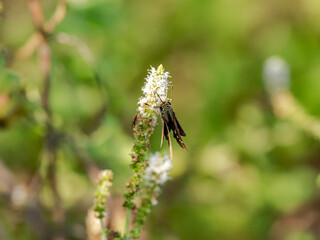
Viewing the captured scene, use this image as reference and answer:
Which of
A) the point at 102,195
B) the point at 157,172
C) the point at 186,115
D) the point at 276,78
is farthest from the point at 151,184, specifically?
the point at 186,115

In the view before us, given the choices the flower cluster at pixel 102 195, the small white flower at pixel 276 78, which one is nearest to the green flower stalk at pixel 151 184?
the flower cluster at pixel 102 195

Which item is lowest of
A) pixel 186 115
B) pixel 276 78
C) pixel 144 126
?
pixel 144 126

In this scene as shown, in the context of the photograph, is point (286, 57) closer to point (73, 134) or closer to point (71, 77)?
point (71, 77)

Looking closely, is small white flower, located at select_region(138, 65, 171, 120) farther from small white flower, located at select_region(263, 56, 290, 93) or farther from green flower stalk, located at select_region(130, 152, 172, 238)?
→ small white flower, located at select_region(263, 56, 290, 93)

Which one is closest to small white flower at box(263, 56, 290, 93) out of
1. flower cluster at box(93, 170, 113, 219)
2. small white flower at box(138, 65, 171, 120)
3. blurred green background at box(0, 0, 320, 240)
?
blurred green background at box(0, 0, 320, 240)

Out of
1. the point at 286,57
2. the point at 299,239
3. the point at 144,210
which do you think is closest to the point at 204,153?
the point at 299,239

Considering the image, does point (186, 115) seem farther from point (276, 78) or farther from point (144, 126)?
point (144, 126)
